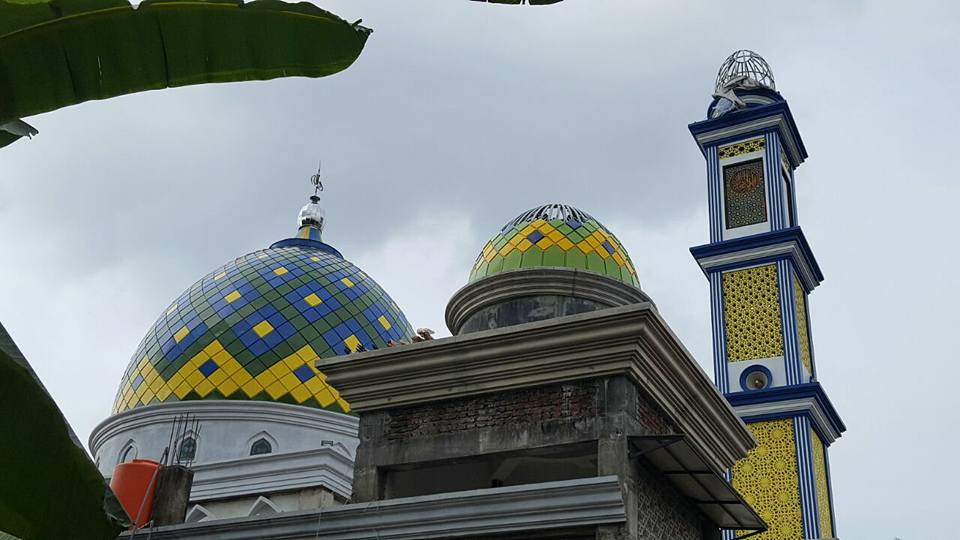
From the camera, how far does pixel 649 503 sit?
861 centimetres

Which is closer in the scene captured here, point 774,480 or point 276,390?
point 276,390

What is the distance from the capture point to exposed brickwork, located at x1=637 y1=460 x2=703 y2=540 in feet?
27.7

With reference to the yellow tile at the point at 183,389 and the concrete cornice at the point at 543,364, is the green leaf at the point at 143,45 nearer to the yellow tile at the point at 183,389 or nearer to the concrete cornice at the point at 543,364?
the concrete cornice at the point at 543,364

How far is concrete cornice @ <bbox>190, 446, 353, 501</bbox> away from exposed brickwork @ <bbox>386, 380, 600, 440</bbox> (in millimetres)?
5803

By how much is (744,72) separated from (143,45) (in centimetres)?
2138

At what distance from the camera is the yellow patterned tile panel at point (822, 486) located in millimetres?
19156

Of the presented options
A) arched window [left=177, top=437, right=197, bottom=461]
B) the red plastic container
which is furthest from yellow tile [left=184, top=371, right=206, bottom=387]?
the red plastic container

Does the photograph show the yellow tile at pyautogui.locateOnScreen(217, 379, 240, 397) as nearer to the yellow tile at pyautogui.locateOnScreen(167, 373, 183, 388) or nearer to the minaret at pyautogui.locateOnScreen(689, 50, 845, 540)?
the yellow tile at pyautogui.locateOnScreen(167, 373, 183, 388)

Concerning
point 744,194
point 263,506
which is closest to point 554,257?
point 263,506

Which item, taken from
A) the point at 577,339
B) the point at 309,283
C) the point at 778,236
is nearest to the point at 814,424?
the point at 778,236

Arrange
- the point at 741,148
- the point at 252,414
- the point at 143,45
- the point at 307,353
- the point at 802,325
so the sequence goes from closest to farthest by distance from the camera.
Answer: the point at 143,45 → the point at 252,414 → the point at 307,353 → the point at 802,325 → the point at 741,148

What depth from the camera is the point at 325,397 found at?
1766 cm

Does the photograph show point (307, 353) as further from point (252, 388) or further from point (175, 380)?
point (175, 380)

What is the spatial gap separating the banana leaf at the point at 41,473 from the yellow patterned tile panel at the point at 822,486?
16918mm
